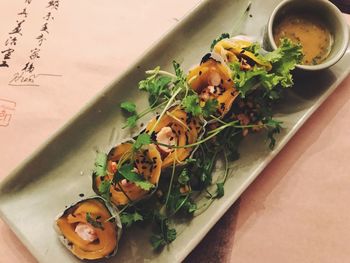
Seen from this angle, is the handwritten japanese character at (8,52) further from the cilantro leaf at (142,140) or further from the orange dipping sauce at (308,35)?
the orange dipping sauce at (308,35)

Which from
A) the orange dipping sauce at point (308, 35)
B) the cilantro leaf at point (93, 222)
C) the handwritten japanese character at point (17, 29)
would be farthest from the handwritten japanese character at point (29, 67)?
the orange dipping sauce at point (308, 35)

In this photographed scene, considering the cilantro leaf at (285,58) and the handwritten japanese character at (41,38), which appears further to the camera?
the handwritten japanese character at (41,38)

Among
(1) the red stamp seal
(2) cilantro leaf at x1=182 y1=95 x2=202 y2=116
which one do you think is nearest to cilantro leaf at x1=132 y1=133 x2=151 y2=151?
(2) cilantro leaf at x1=182 y1=95 x2=202 y2=116

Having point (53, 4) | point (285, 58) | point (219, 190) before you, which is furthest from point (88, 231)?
point (53, 4)

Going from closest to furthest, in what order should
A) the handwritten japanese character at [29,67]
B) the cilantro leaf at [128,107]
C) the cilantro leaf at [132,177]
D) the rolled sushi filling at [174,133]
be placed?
the cilantro leaf at [132,177] < the rolled sushi filling at [174,133] < the cilantro leaf at [128,107] < the handwritten japanese character at [29,67]

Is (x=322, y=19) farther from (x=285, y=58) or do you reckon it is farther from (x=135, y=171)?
(x=135, y=171)

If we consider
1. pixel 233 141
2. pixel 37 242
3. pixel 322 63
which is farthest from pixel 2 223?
pixel 322 63

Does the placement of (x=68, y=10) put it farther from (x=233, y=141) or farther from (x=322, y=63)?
(x=322, y=63)
